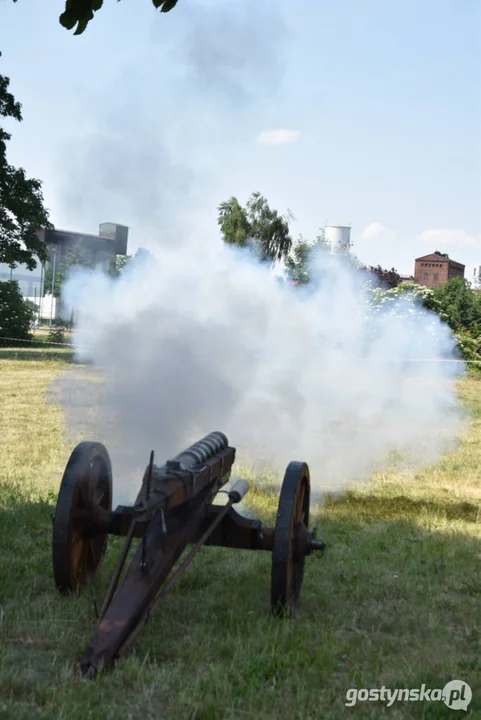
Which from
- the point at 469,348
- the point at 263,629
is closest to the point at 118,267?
the point at 469,348

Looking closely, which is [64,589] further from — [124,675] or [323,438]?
[323,438]

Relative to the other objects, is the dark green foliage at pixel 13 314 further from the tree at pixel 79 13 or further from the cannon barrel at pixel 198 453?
the tree at pixel 79 13

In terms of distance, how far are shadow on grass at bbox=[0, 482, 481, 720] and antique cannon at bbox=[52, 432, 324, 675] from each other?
8.5 inches

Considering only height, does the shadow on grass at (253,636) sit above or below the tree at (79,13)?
below

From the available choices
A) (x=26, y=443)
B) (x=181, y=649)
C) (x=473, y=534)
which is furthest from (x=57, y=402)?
(x=181, y=649)

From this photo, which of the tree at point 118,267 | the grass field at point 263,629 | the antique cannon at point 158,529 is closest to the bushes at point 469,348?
the tree at point 118,267

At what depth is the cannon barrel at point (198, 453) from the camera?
17.0 ft

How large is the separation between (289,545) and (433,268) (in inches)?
4301

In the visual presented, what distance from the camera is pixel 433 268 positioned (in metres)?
110

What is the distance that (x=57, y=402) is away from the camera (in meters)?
15.8

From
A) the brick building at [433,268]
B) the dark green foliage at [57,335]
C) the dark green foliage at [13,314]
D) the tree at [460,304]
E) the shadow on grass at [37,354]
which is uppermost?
the brick building at [433,268]

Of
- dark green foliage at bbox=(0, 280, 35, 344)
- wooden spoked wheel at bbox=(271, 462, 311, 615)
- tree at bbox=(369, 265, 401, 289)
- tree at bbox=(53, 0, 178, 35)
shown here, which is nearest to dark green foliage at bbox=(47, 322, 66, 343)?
dark green foliage at bbox=(0, 280, 35, 344)

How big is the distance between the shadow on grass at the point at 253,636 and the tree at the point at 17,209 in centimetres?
2316

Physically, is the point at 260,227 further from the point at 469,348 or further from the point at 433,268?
the point at 433,268
